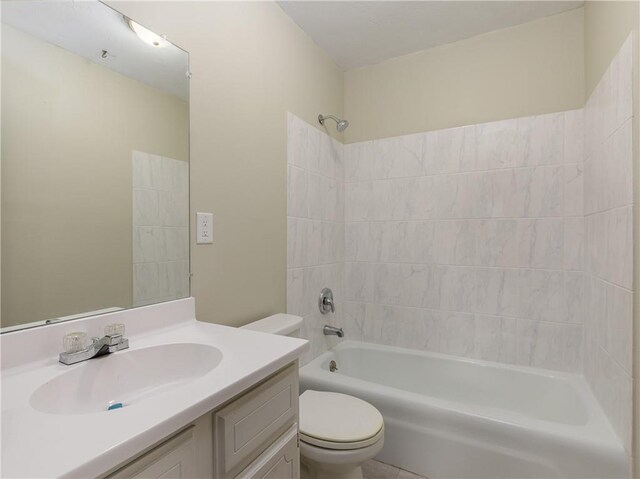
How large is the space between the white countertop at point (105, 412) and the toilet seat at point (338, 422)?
551mm

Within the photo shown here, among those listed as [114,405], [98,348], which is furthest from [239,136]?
[114,405]

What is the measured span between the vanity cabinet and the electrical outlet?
653 millimetres

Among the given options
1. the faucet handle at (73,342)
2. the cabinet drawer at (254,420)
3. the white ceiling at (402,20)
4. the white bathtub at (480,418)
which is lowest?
the white bathtub at (480,418)

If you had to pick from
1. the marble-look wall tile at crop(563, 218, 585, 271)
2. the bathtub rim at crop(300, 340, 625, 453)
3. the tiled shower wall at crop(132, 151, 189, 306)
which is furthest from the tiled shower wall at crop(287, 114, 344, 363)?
the marble-look wall tile at crop(563, 218, 585, 271)

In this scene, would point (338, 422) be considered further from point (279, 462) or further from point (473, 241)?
point (473, 241)

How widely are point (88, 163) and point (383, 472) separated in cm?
186

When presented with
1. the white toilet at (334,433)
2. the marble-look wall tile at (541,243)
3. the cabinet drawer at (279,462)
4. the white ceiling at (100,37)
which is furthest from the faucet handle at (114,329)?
the marble-look wall tile at (541,243)

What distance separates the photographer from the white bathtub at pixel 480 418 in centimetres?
130

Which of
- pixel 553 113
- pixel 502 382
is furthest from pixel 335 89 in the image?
pixel 502 382

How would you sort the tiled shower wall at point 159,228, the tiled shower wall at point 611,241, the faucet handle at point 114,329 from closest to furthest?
the faucet handle at point 114,329 < the tiled shower wall at point 159,228 < the tiled shower wall at point 611,241

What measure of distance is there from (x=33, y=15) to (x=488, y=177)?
2141mm

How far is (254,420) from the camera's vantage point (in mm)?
791

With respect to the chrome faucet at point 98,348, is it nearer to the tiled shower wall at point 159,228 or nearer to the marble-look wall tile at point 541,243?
the tiled shower wall at point 159,228

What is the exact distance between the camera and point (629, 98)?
3.97ft
